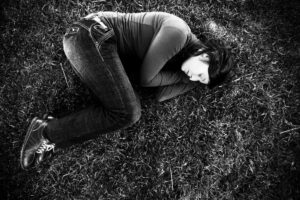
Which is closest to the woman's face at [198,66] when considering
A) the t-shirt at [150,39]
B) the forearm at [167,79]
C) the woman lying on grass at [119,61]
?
the woman lying on grass at [119,61]

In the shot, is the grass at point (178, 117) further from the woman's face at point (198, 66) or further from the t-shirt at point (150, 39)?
the woman's face at point (198, 66)

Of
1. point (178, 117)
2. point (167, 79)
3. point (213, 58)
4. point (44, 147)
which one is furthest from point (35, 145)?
point (213, 58)

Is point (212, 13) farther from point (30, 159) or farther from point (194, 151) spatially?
point (30, 159)

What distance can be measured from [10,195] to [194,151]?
6.32 ft

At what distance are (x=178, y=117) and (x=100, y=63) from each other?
3.95 ft

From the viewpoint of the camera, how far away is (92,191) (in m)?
2.79

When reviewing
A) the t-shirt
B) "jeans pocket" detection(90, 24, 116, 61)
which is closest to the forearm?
the t-shirt

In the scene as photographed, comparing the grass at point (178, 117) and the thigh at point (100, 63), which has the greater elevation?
the thigh at point (100, 63)

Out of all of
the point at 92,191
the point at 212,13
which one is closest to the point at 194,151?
the point at 92,191

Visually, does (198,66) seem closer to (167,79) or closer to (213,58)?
(213,58)

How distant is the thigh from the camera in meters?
2.12

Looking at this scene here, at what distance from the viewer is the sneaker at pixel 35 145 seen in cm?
249

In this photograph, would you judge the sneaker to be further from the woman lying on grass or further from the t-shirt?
the t-shirt

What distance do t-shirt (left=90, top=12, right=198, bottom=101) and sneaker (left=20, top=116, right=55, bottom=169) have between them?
1.01m
